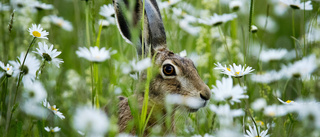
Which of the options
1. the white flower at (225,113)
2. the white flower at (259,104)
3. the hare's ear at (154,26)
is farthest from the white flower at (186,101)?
the white flower at (259,104)

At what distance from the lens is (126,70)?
3244 mm

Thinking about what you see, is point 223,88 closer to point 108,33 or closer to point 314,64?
point 314,64

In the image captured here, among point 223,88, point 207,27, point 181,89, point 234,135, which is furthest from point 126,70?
point 207,27

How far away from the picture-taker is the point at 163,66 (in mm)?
3619

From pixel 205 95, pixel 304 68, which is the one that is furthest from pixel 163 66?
pixel 304 68

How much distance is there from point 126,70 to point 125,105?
672mm

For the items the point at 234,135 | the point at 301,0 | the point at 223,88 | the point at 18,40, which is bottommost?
the point at 234,135

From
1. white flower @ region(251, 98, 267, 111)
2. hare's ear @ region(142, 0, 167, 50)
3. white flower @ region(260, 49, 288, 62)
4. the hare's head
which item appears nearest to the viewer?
the hare's head

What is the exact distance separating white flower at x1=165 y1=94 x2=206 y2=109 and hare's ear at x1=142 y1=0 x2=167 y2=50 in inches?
22.5

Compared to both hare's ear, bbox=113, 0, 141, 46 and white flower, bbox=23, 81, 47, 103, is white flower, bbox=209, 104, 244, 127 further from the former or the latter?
white flower, bbox=23, 81, 47, 103

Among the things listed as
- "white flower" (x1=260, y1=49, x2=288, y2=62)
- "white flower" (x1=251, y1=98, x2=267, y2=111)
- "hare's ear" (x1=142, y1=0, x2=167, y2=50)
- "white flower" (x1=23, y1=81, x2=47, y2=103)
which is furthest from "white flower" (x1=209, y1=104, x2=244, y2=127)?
"white flower" (x1=260, y1=49, x2=288, y2=62)

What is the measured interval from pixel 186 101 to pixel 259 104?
897 mm

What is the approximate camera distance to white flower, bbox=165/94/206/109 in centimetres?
328

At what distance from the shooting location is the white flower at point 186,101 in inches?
129
